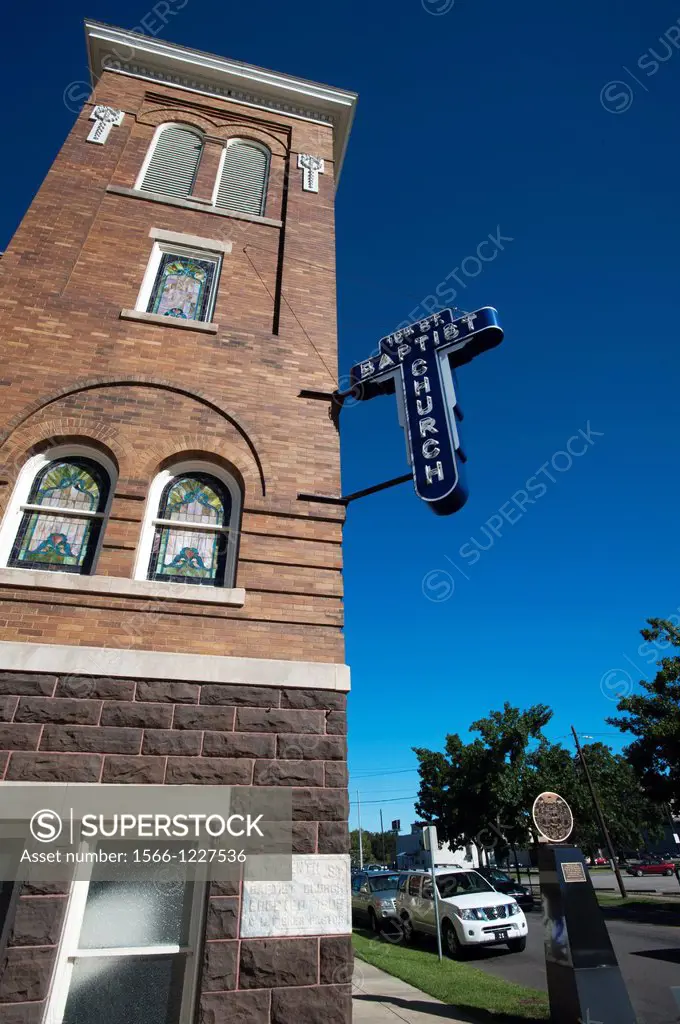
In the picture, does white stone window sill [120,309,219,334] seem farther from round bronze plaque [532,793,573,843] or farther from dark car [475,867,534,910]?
dark car [475,867,534,910]

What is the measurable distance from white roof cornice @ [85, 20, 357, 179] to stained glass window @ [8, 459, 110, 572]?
10.7m

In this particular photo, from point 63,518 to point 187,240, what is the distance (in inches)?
223

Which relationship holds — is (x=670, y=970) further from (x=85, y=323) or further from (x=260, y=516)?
(x=85, y=323)

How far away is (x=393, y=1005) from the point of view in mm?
8289

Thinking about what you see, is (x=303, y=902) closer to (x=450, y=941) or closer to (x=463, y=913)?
(x=463, y=913)

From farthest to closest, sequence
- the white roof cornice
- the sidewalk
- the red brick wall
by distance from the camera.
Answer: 1. the white roof cornice
2. the sidewalk
3. the red brick wall

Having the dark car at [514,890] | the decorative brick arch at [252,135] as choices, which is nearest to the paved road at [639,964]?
the dark car at [514,890]

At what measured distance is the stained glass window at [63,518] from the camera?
20.2ft

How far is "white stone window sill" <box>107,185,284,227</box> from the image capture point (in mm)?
9953

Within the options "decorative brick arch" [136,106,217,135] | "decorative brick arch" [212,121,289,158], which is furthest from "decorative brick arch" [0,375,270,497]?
"decorative brick arch" [136,106,217,135]

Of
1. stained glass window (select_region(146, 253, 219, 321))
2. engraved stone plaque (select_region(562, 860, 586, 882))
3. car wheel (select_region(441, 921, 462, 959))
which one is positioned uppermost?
stained glass window (select_region(146, 253, 219, 321))

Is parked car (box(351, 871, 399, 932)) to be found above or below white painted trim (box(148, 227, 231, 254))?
below

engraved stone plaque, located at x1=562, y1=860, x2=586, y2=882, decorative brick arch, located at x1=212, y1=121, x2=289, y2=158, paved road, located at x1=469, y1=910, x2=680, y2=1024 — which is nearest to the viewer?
engraved stone plaque, located at x1=562, y1=860, x2=586, y2=882

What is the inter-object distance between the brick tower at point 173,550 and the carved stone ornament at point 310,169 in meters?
1.11
